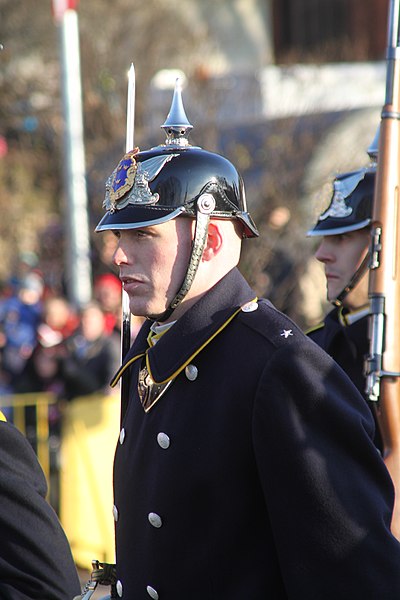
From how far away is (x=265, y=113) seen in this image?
13.5 meters

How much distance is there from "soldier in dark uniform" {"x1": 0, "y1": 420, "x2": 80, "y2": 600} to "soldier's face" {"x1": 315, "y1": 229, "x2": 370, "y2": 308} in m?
1.89

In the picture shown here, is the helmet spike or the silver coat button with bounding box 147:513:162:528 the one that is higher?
the helmet spike

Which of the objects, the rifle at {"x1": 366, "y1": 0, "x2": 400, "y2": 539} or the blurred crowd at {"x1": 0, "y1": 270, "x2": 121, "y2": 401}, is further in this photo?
the blurred crowd at {"x1": 0, "y1": 270, "x2": 121, "y2": 401}

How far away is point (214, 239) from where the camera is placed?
3.09m

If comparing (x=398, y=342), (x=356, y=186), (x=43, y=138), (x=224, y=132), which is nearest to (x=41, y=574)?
(x=398, y=342)

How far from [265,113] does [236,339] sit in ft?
35.5

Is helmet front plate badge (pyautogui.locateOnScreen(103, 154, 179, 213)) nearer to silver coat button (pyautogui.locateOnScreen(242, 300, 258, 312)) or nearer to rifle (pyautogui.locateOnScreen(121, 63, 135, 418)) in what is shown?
rifle (pyautogui.locateOnScreen(121, 63, 135, 418))

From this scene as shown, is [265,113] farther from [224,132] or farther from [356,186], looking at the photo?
[356,186]

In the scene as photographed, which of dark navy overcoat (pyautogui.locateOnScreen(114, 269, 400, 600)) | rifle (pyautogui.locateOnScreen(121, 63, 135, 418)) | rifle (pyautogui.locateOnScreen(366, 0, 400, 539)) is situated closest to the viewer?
dark navy overcoat (pyautogui.locateOnScreen(114, 269, 400, 600))

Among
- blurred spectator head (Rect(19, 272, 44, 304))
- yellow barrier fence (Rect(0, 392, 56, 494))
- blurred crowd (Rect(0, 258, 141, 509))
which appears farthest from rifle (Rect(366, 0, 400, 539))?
blurred spectator head (Rect(19, 272, 44, 304))

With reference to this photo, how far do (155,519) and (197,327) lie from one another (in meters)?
0.53

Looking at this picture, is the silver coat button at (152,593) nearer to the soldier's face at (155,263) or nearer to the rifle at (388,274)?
the soldier's face at (155,263)

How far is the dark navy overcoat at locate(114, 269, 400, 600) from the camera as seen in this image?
2.67 meters

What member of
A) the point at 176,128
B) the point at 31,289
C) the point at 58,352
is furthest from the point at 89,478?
the point at 176,128
